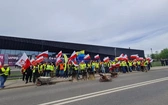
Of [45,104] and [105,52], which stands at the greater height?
[105,52]

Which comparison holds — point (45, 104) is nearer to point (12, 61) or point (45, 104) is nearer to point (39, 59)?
point (39, 59)

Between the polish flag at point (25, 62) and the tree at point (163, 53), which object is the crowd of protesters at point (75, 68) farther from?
the tree at point (163, 53)

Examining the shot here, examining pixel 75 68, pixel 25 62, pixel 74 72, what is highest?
pixel 25 62

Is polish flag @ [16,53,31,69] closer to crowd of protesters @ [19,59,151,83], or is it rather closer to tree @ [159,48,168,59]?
crowd of protesters @ [19,59,151,83]

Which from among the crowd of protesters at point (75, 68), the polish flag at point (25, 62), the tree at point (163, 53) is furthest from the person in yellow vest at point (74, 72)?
the tree at point (163, 53)

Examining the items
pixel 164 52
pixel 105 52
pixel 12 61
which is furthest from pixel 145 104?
pixel 164 52

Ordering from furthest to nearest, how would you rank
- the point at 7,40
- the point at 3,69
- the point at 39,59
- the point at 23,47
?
1. the point at 23,47
2. the point at 7,40
3. the point at 39,59
4. the point at 3,69

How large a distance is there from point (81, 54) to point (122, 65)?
19.0 feet

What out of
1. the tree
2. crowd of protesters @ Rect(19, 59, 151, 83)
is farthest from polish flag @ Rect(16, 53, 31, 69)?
the tree

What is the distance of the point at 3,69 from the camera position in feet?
43.3

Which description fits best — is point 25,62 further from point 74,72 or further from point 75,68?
point 75,68

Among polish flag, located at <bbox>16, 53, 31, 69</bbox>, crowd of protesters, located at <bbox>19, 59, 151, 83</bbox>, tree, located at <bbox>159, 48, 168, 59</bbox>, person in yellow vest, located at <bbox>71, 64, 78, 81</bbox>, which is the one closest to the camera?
polish flag, located at <bbox>16, 53, 31, 69</bbox>

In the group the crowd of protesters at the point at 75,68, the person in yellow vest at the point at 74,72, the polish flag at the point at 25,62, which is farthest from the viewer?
the person in yellow vest at the point at 74,72

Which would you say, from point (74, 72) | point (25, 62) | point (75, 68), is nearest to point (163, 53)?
point (75, 68)
